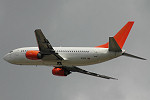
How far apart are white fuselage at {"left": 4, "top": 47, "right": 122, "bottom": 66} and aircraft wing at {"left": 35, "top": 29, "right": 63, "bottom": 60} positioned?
1179 mm

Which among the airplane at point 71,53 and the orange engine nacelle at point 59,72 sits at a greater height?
the airplane at point 71,53

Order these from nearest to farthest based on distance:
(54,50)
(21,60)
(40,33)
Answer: (40,33) → (54,50) → (21,60)

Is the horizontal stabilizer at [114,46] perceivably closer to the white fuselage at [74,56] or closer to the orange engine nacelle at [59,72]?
the white fuselage at [74,56]

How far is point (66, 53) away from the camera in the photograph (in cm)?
7300

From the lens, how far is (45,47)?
69125mm

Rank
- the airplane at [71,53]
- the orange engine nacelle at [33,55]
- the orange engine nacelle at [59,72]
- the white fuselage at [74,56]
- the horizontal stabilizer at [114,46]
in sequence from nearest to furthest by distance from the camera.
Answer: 1. the horizontal stabilizer at [114,46]
2. the airplane at [71,53]
3. the white fuselage at [74,56]
4. the orange engine nacelle at [33,55]
5. the orange engine nacelle at [59,72]

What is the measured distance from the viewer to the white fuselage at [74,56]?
227ft

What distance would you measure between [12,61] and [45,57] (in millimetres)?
9050

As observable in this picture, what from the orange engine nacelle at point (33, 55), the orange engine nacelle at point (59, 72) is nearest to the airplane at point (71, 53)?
the orange engine nacelle at point (33, 55)

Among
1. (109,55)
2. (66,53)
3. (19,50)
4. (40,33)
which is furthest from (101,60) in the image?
(19,50)

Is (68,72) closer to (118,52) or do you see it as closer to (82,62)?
(82,62)

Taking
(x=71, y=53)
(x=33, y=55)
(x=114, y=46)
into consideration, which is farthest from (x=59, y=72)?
(x=114, y=46)

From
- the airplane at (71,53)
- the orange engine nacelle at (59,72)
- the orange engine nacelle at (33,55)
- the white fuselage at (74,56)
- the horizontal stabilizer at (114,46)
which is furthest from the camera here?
the orange engine nacelle at (59,72)

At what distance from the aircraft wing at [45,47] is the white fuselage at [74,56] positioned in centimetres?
118
